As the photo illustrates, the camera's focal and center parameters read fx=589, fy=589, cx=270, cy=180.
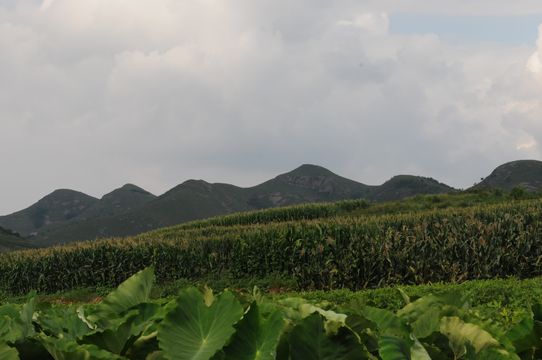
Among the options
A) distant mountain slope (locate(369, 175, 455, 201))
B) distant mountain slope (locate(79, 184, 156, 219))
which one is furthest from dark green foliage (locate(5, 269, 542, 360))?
distant mountain slope (locate(79, 184, 156, 219))

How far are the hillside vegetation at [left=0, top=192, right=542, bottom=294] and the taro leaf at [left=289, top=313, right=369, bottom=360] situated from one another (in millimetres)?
13031

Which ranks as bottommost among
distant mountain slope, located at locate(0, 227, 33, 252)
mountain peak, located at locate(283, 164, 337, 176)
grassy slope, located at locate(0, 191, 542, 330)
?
grassy slope, located at locate(0, 191, 542, 330)

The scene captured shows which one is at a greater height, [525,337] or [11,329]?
[11,329]

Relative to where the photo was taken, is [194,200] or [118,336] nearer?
[118,336]

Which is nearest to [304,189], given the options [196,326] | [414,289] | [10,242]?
[10,242]

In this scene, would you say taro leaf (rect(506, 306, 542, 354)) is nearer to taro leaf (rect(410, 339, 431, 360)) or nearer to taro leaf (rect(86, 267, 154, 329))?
taro leaf (rect(410, 339, 431, 360))

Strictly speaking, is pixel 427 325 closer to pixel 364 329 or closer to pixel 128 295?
pixel 364 329

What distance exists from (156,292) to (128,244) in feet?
15.5

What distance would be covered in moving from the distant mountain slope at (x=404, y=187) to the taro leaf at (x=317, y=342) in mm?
94757

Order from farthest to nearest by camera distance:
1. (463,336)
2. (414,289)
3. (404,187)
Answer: (404,187) → (414,289) → (463,336)

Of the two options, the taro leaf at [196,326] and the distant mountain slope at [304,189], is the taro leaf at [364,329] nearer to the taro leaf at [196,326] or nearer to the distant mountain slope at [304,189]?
the taro leaf at [196,326]

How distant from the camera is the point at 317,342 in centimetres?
129

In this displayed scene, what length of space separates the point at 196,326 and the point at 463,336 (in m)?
0.65

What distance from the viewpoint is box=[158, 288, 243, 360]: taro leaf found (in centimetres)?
134
